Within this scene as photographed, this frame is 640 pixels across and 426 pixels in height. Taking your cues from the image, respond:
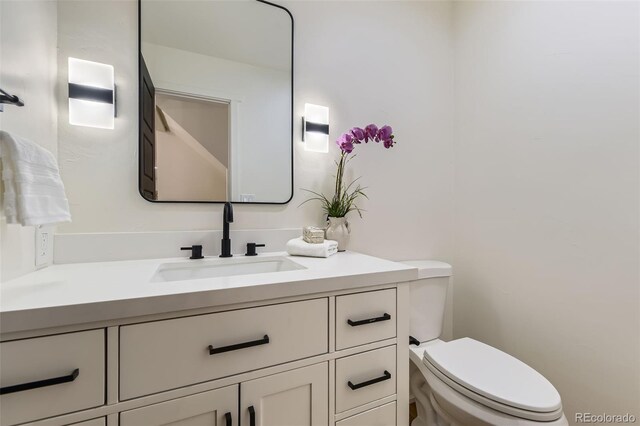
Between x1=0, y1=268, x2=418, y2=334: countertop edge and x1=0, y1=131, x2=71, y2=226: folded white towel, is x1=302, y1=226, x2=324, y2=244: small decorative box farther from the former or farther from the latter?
x1=0, y1=131, x2=71, y2=226: folded white towel

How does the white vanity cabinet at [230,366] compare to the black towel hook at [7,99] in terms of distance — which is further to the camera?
the black towel hook at [7,99]

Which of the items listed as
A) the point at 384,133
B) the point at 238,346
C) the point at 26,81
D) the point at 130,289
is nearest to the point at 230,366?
the point at 238,346

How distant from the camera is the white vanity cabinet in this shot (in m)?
0.58

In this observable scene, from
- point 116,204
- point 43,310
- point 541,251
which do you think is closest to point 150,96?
point 116,204

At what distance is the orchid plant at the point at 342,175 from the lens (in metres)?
1.38

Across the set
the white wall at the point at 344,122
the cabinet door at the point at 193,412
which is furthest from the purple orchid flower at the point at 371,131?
the cabinet door at the point at 193,412

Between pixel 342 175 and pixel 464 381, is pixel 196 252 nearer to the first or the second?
pixel 342 175

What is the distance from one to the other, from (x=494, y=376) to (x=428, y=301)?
454mm

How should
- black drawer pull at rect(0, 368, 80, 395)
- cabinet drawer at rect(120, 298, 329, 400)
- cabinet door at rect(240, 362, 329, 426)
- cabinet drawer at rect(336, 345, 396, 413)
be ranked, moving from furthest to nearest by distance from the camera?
cabinet drawer at rect(336, 345, 396, 413) < cabinet door at rect(240, 362, 329, 426) < cabinet drawer at rect(120, 298, 329, 400) < black drawer pull at rect(0, 368, 80, 395)

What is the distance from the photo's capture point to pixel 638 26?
1063 millimetres

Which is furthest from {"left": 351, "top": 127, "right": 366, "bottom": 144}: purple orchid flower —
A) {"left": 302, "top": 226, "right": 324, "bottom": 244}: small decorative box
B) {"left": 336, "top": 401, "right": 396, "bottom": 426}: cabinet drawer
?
{"left": 336, "top": 401, "right": 396, "bottom": 426}: cabinet drawer

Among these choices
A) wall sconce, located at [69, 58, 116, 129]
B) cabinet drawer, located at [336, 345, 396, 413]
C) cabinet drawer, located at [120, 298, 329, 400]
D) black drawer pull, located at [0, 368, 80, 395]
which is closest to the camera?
black drawer pull, located at [0, 368, 80, 395]

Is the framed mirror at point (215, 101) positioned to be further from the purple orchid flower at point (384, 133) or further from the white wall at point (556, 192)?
the white wall at point (556, 192)

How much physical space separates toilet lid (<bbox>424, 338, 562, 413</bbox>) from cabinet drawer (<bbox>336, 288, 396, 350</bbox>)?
1.15 feet
